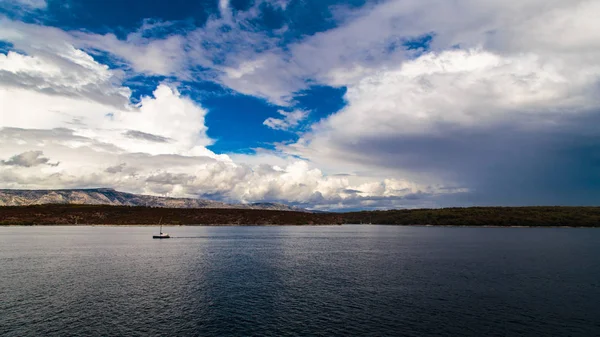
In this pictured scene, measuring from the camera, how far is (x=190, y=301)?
5825 cm

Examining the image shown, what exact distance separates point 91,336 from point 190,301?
18.2 metres

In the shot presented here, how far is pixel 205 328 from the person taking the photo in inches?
1784

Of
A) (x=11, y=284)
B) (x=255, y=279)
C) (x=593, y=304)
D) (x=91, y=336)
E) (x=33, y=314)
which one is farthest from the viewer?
(x=255, y=279)

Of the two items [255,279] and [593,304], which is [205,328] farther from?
[593,304]

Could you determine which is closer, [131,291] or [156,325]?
[156,325]

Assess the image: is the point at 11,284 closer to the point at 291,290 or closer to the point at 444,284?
the point at 291,290

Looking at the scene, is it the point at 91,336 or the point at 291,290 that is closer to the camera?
the point at 91,336

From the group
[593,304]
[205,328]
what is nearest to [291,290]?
[205,328]

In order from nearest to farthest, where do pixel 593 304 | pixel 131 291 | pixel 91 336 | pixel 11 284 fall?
pixel 91 336 < pixel 593 304 < pixel 131 291 < pixel 11 284

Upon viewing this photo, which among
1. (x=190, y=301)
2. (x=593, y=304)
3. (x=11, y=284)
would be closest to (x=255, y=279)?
(x=190, y=301)

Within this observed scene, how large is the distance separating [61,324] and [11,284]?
34.8 metres

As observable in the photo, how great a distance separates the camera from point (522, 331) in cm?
4459

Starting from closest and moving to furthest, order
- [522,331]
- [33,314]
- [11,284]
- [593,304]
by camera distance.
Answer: [522,331]
[33,314]
[593,304]
[11,284]

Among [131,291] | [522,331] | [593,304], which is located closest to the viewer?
[522,331]
